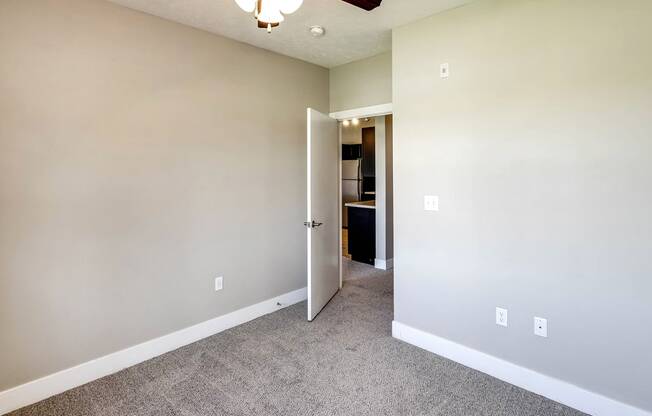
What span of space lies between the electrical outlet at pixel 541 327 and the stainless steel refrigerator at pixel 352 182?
21.0 ft

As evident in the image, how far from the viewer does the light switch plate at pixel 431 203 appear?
2609 mm

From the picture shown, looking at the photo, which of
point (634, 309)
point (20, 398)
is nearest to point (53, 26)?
point (20, 398)

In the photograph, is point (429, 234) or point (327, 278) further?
point (327, 278)

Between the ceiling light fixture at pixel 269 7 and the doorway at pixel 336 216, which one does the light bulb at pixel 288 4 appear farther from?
the doorway at pixel 336 216

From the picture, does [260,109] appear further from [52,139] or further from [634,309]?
[634,309]

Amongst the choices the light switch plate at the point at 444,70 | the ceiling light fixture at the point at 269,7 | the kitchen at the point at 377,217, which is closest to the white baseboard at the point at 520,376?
the light switch plate at the point at 444,70

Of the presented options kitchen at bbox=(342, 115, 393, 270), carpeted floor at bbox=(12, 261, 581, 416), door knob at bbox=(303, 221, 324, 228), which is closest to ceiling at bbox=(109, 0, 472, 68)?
kitchen at bbox=(342, 115, 393, 270)

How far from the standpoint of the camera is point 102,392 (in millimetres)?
2172

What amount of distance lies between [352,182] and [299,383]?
22.3ft

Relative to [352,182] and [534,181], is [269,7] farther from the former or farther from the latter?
[352,182]

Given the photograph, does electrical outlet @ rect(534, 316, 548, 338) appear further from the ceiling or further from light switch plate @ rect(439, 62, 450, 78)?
the ceiling

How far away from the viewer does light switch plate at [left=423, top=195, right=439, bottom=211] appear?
2.61 m

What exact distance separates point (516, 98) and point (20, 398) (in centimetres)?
357

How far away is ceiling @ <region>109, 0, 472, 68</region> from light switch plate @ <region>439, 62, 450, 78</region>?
1.28ft
